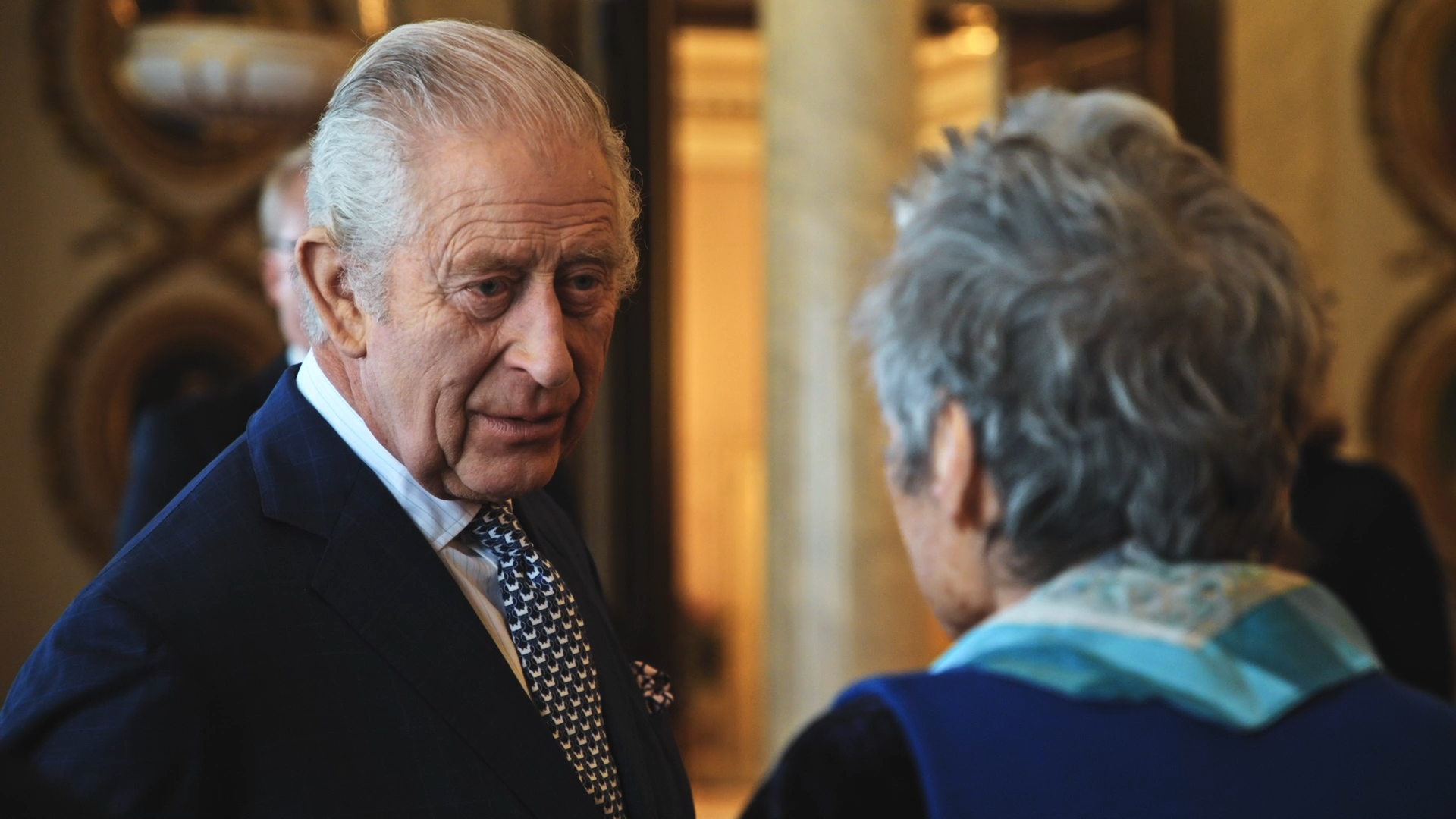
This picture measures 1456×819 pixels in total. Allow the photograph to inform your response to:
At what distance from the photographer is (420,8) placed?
23.1ft

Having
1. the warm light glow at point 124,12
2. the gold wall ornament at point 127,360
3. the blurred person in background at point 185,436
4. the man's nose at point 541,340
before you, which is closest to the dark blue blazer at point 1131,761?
the man's nose at point 541,340

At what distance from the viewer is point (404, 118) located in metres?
1.61

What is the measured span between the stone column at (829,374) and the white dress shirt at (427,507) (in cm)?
384

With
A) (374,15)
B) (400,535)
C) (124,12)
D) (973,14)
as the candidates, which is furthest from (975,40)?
(400,535)

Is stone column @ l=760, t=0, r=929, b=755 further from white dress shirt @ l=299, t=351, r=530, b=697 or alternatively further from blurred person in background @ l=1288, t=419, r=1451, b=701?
white dress shirt @ l=299, t=351, r=530, b=697

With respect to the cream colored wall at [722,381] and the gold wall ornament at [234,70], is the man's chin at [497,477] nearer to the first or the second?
the gold wall ornament at [234,70]

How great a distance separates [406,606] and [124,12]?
570 centimetres

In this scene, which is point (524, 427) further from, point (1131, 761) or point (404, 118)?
point (1131, 761)

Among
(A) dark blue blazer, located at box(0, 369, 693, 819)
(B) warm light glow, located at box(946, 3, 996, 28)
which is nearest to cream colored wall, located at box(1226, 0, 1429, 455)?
(B) warm light glow, located at box(946, 3, 996, 28)

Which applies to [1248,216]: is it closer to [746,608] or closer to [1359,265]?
[1359,265]

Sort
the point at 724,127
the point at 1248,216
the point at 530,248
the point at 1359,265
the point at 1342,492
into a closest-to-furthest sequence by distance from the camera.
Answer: the point at 1248,216, the point at 530,248, the point at 1342,492, the point at 1359,265, the point at 724,127

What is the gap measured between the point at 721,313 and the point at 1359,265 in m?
7.35

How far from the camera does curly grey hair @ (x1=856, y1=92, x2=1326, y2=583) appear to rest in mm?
1338

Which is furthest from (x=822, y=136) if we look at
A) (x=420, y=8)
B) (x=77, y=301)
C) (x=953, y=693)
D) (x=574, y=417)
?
(x=953, y=693)
